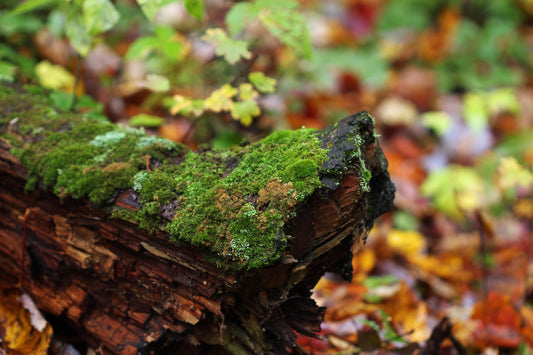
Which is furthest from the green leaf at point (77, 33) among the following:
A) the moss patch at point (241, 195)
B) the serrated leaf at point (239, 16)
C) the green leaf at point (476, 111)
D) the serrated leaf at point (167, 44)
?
the green leaf at point (476, 111)

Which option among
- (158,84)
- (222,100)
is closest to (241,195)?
(222,100)

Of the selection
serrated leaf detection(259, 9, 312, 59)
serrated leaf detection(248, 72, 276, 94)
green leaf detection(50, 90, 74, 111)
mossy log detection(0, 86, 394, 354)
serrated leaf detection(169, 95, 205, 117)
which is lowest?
mossy log detection(0, 86, 394, 354)

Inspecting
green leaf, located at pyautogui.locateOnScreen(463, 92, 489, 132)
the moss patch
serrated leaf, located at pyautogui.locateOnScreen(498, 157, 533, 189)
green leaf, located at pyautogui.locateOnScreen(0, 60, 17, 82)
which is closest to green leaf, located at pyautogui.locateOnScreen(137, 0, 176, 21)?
the moss patch

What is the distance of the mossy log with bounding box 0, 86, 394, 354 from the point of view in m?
1.39

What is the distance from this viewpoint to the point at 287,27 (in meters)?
2.31

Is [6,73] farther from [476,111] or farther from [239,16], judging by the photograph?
[476,111]

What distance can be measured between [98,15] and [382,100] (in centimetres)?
488

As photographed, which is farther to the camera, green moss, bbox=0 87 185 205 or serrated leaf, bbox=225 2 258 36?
serrated leaf, bbox=225 2 258 36

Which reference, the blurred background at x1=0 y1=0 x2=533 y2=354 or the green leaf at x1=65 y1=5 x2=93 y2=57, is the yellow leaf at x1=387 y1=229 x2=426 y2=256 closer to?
the blurred background at x1=0 y1=0 x2=533 y2=354

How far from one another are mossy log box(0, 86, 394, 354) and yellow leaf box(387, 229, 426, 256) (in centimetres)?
221

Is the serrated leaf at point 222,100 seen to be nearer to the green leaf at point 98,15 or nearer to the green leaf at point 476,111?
the green leaf at point 98,15

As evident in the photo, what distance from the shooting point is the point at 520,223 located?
16.1 feet

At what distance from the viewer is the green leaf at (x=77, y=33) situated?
224 centimetres

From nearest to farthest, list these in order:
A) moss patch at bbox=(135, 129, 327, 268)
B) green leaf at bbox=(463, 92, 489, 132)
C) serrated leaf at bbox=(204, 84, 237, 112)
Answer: moss patch at bbox=(135, 129, 327, 268)
serrated leaf at bbox=(204, 84, 237, 112)
green leaf at bbox=(463, 92, 489, 132)
